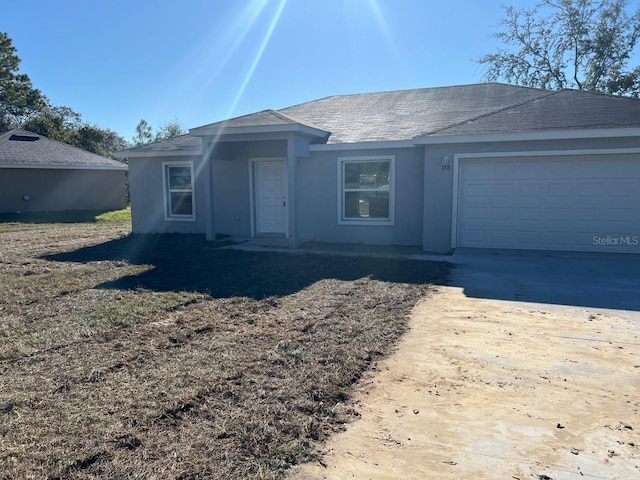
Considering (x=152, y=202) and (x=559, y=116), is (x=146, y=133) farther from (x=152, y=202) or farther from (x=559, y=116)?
(x=559, y=116)

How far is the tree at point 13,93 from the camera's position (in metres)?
36.7

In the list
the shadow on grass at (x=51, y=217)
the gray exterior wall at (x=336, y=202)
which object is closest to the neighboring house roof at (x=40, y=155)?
the shadow on grass at (x=51, y=217)

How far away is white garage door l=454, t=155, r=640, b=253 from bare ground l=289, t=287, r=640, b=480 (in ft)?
15.9

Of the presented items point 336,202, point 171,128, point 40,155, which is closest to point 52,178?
point 40,155

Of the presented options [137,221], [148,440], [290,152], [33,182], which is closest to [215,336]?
[148,440]

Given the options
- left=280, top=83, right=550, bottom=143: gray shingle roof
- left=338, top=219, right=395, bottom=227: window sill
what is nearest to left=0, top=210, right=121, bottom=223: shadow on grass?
left=280, top=83, right=550, bottom=143: gray shingle roof

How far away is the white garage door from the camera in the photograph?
31.2 ft

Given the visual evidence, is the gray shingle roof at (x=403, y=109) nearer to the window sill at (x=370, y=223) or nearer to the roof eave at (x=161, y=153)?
the window sill at (x=370, y=223)

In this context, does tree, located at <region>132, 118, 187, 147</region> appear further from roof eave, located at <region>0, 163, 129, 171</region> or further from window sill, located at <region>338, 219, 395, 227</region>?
window sill, located at <region>338, 219, 395, 227</region>

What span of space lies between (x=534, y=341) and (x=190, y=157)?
36.9 ft

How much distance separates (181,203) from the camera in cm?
1412

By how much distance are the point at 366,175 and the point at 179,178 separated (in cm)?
599

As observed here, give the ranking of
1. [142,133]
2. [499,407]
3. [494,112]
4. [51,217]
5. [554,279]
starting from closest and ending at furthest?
1. [499,407]
2. [554,279]
3. [494,112]
4. [51,217]
5. [142,133]

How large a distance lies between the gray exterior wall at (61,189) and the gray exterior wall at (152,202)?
11186 millimetres
